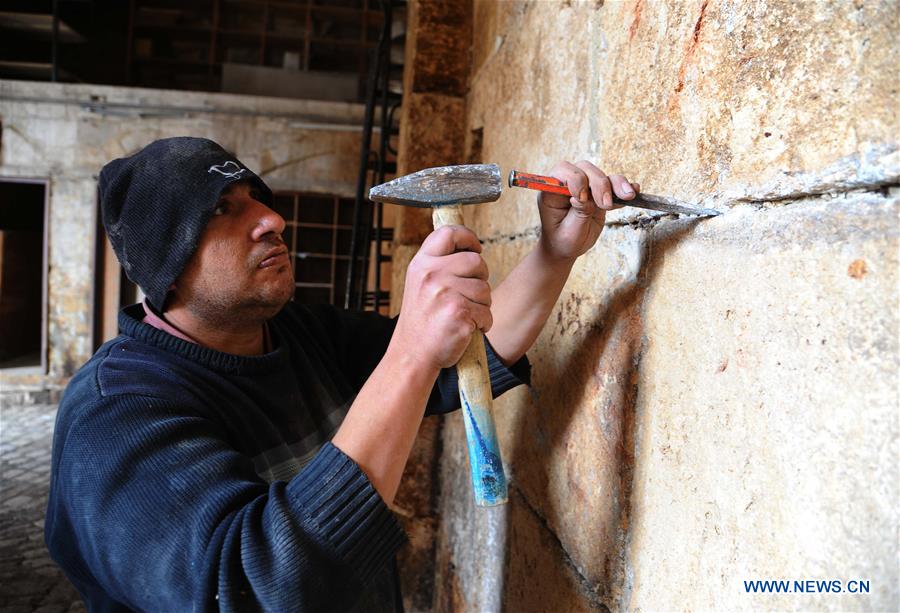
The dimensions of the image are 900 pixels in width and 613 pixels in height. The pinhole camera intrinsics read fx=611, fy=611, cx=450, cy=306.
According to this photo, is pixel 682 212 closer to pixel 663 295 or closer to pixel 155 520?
pixel 663 295

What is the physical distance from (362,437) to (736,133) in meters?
0.68

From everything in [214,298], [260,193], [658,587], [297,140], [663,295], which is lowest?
[658,587]

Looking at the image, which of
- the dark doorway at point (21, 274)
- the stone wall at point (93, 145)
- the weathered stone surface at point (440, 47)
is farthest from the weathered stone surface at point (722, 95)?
the dark doorway at point (21, 274)

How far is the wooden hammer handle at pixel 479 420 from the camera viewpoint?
40.4 inches

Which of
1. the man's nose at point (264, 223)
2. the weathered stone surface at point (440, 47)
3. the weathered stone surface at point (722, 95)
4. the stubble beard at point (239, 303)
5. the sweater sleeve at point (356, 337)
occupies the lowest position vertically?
the sweater sleeve at point (356, 337)

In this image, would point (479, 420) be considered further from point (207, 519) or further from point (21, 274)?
point (21, 274)

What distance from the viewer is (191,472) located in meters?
0.96

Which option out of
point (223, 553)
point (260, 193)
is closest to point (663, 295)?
point (223, 553)

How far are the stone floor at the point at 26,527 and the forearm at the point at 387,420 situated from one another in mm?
3521

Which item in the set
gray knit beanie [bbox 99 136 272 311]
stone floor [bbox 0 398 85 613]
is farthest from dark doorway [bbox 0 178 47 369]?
gray knit beanie [bbox 99 136 272 311]

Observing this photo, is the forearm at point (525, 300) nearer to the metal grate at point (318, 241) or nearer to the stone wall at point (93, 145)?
the stone wall at point (93, 145)

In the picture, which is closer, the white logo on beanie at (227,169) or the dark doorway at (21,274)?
the white logo on beanie at (227,169)

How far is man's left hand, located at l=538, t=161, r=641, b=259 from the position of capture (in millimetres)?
1014

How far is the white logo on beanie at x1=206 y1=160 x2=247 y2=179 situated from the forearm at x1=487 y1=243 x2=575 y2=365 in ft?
2.12
